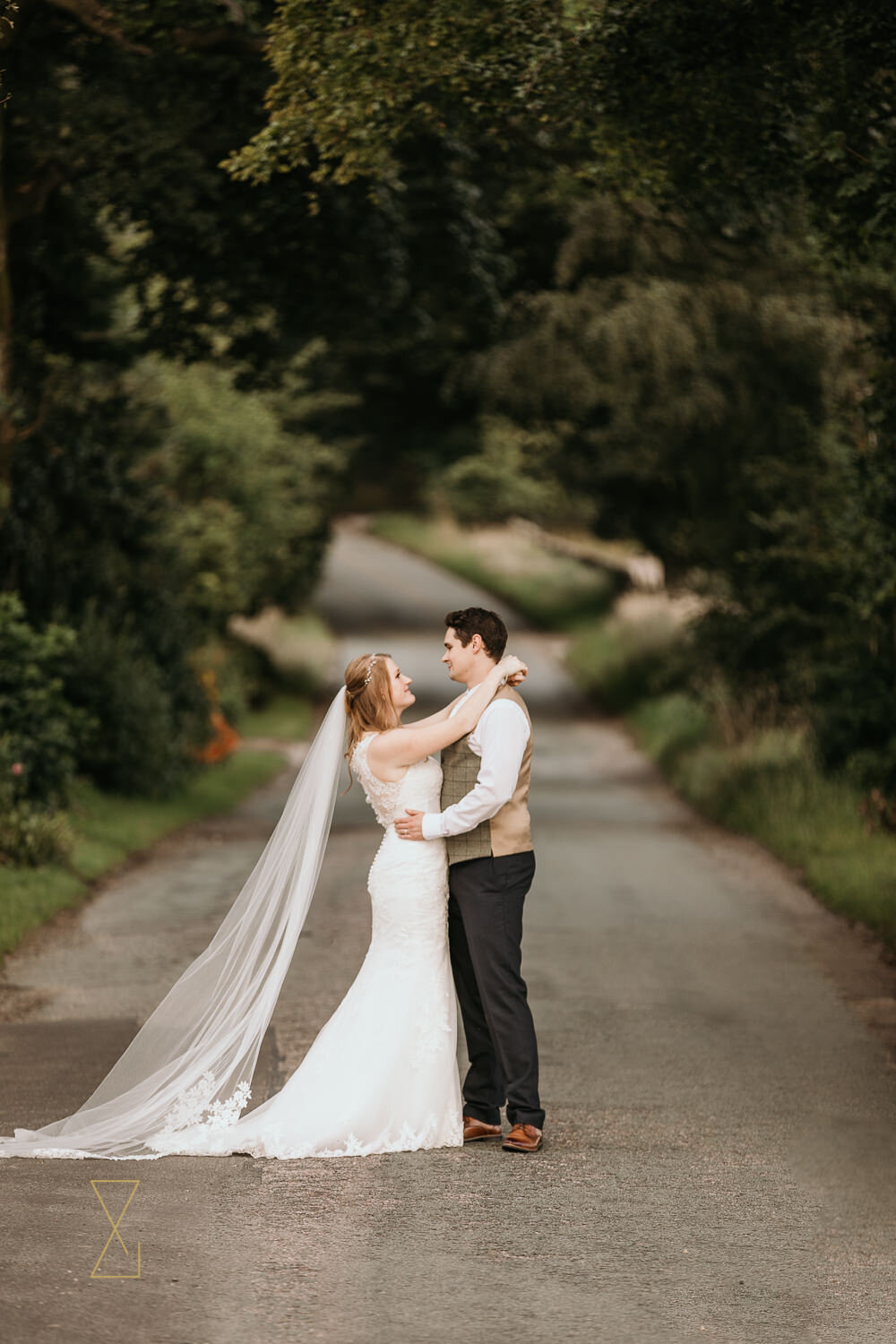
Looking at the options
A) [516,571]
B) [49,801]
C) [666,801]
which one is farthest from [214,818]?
[516,571]

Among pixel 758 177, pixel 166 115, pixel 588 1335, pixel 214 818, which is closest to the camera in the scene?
pixel 588 1335

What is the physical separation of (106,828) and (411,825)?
35.4 feet

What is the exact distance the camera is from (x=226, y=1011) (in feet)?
24.9

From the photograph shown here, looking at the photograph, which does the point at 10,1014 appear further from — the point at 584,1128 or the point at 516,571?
the point at 516,571

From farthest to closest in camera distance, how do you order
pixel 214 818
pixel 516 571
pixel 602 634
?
1. pixel 516 571
2. pixel 602 634
3. pixel 214 818

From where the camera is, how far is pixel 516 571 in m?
57.1

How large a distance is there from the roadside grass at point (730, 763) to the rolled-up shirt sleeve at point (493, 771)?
6313 mm

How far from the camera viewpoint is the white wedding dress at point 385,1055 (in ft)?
23.0

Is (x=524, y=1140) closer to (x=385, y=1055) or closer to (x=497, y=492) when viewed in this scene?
(x=385, y=1055)

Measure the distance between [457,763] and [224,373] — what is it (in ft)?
80.2

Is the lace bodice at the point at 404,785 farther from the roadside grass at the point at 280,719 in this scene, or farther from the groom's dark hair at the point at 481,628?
the roadside grass at the point at 280,719

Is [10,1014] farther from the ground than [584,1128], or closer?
closer

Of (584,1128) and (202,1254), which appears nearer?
(202,1254)

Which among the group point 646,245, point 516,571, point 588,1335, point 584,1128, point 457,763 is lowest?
point 516,571
